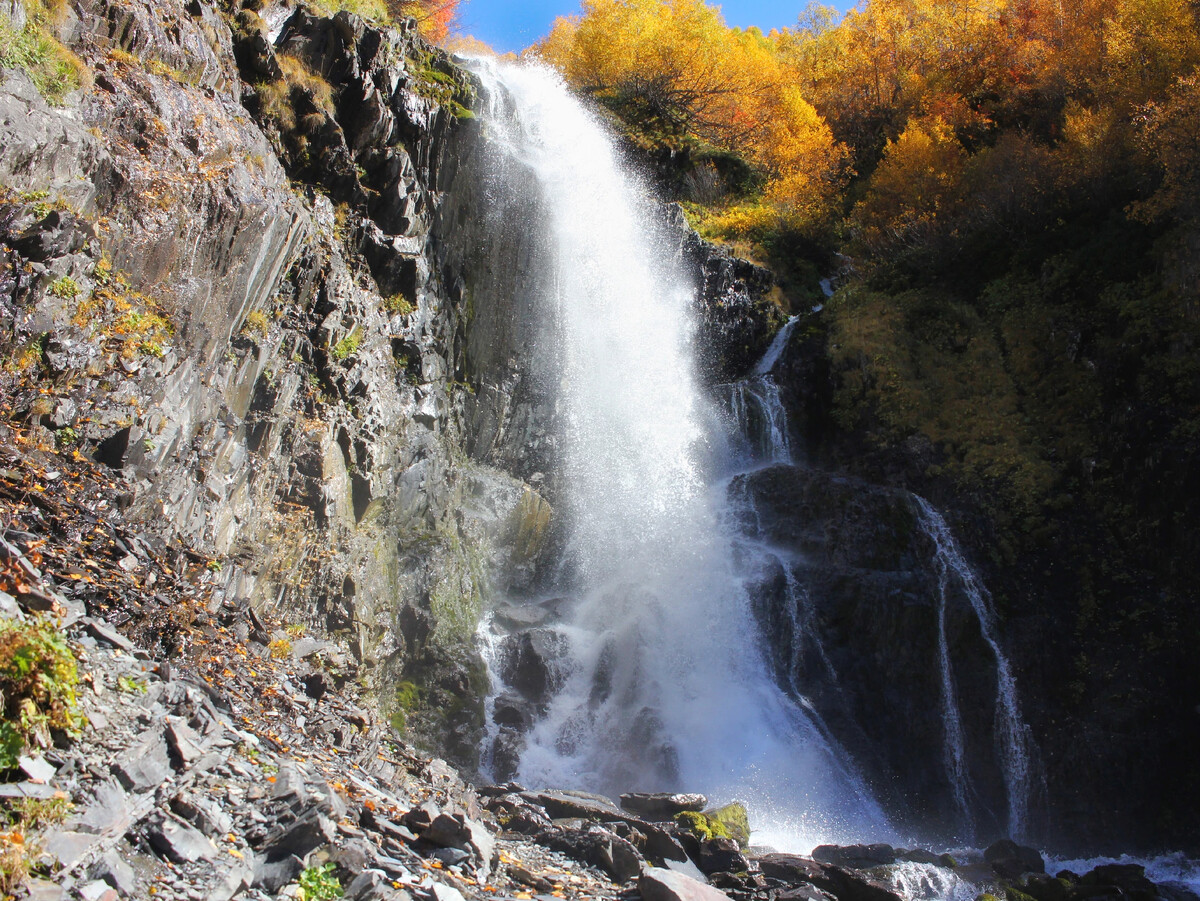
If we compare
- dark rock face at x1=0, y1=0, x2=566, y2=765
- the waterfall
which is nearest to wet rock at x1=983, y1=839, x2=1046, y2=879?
dark rock face at x1=0, y1=0, x2=566, y2=765

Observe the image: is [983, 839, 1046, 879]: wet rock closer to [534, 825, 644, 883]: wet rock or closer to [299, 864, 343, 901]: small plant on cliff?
[534, 825, 644, 883]: wet rock

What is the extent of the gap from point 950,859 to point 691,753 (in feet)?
14.4

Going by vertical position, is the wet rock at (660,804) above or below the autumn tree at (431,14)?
below

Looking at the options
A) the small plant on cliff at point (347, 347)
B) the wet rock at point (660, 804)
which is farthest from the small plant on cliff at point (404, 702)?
the small plant on cliff at point (347, 347)

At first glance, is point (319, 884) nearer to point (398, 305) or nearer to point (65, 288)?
point (65, 288)

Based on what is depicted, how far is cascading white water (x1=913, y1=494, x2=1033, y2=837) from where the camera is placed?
13477 millimetres

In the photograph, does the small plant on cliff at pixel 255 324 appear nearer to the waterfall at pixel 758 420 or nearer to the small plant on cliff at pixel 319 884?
the small plant on cliff at pixel 319 884

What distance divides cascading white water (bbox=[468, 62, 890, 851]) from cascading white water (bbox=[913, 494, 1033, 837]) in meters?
2.11

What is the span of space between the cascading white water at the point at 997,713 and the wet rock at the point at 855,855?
362cm

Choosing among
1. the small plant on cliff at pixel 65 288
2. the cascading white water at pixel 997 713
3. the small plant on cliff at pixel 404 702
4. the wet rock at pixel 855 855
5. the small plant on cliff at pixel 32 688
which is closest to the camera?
the small plant on cliff at pixel 32 688

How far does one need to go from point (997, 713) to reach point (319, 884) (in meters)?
13.4

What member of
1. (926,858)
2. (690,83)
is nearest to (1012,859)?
(926,858)

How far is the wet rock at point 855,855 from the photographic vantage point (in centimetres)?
1059

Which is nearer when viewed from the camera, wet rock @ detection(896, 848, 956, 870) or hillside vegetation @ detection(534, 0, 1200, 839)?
wet rock @ detection(896, 848, 956, 870)
